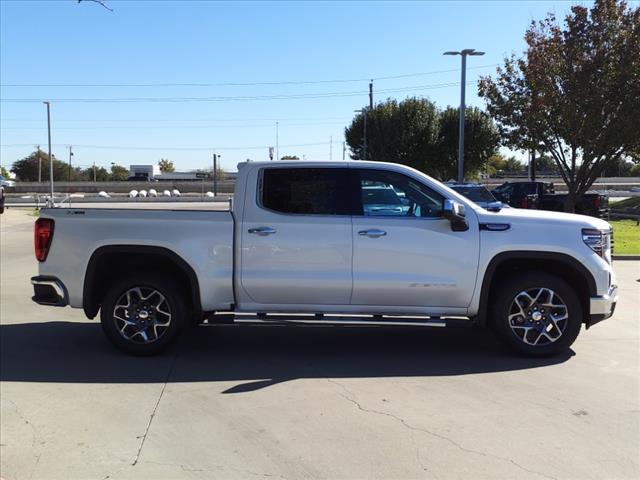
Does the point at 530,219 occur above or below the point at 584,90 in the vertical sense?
below

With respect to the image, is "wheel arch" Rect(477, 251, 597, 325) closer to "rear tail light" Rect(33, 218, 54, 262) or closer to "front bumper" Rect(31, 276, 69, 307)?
"front bumper" Rect(31, 276, 69, 307)

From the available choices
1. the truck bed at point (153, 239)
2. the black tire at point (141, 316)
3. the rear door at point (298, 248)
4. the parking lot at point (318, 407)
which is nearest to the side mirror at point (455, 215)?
the rear door at point (298, 248)

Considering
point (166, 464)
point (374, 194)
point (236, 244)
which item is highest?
point (374, 194)

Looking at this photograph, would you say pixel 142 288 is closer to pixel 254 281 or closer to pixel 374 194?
pixel 254 281

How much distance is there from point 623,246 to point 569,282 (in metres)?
10.4

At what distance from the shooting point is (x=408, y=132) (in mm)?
45562

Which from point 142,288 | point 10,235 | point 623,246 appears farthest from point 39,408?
point 10,235

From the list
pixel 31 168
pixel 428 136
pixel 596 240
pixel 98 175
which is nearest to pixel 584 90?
pixel 596 240

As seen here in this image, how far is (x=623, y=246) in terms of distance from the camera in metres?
14.7

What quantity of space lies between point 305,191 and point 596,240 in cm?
287

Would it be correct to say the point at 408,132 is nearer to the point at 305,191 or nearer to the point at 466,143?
the point at 466,143

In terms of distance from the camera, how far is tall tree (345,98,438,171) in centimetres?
4534

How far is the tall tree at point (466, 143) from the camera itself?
44844 mm

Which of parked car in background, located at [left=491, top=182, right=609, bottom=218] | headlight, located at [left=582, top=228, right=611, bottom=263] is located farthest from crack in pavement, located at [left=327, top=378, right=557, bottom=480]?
parked car in background, located at [left=491, top=182, right=609, bottom=218]
